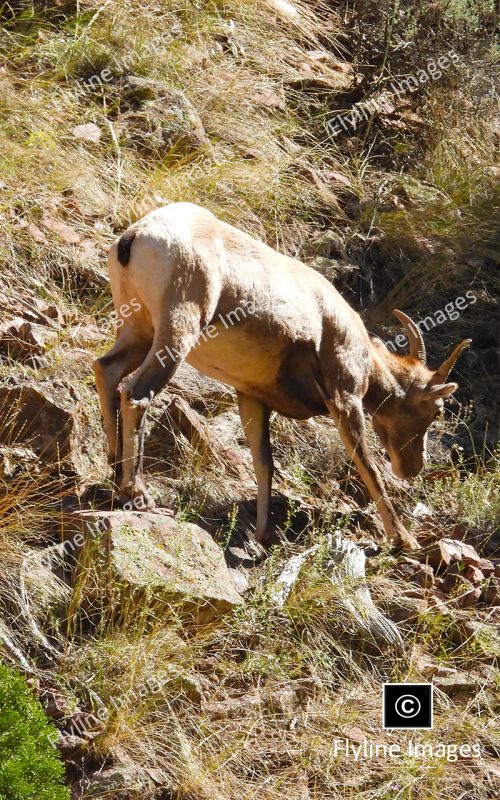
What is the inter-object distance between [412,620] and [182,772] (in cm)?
208

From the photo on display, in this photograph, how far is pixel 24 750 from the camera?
17.1ft

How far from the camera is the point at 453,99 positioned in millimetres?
12617

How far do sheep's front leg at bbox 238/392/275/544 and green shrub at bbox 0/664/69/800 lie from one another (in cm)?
311

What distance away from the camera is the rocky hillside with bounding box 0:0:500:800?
6605mm

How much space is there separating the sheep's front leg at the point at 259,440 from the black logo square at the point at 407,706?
5.09 feet

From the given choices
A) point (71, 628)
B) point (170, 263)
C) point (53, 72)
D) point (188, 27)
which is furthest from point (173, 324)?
point (188, 27)

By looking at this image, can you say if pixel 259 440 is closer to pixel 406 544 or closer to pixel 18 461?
pixel 406 544

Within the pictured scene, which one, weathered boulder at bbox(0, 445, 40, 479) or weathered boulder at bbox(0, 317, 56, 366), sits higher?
weathered boulder at bbox(0, 317, 56, 366)

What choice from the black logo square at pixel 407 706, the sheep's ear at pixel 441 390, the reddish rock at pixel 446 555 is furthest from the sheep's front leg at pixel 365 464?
the black logo square at pixel 407 706

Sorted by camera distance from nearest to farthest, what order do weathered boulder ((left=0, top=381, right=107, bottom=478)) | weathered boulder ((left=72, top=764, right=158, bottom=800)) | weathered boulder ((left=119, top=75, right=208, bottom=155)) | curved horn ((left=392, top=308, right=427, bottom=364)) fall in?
weathered boulder ((left=72, top=764, right=158, bottom=800)) → weathered boulder ((left=0, top=381, right=107, bottom=478)) → curved horn ((left=392, top=308, right=427, bottom=364)) → weathered boulder ((left=119, top=75, right=208, bottom=155))

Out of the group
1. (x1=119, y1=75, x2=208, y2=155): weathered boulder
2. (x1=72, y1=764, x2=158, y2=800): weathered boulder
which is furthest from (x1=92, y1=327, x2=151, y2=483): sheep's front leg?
(x1=119, y1=75, x2=208, y2=155): weathered boulder

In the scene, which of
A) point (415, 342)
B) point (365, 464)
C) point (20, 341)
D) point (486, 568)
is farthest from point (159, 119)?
point (486, 568)

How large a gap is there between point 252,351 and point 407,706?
2.34 meters

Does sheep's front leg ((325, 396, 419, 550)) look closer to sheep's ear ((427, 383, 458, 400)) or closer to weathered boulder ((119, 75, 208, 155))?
sheep's ear ((427, 383, 458, 400))
